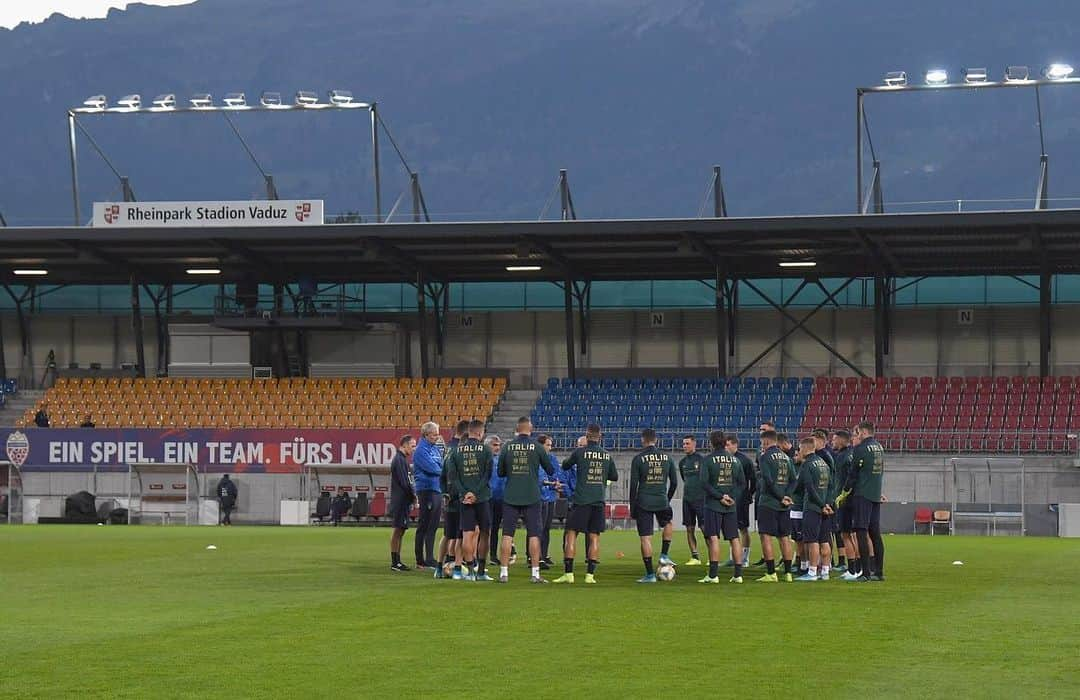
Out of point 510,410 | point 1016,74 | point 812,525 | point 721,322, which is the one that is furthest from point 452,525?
point 721,322

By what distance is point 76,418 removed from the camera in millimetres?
54281

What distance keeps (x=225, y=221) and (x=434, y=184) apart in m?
133

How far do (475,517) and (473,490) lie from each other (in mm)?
363

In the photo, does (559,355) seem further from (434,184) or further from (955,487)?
(434,184)

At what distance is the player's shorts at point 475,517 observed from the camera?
70.2ft

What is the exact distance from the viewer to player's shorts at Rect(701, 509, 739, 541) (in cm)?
2195

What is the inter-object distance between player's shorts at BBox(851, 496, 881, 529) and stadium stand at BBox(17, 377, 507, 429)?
30.7 m

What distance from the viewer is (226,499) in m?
47.2

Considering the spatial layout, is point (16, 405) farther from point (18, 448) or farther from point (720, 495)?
point (720, 495)

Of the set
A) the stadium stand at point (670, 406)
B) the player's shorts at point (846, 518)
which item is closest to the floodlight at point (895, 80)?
the stadium stand at point (670, 406)

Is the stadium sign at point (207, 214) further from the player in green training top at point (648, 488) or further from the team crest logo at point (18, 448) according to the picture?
the player in green training top at point (648, 488)

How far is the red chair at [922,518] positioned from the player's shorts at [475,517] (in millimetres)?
23217

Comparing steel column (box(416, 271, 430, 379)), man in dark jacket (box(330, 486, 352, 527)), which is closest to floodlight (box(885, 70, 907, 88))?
steel column (box(416, 271, 430, 379))

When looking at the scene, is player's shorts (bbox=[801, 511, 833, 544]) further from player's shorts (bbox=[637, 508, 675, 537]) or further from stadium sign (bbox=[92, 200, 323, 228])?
stadium sign (bbox=[92, 200, 323, 228])
